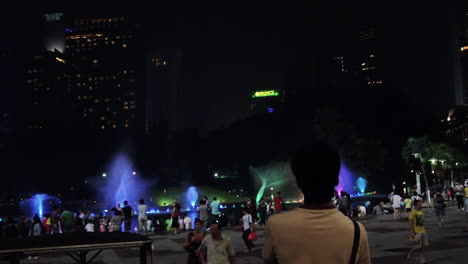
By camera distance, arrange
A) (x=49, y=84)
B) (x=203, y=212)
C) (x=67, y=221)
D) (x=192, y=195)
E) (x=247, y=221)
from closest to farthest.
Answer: (x=247, y=221)
(x=67, y=221)
(x=203, y=212)
(x=192, y=195)
(x=49, y=84)

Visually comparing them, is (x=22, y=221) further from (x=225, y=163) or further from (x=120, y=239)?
(x=225, y=163)

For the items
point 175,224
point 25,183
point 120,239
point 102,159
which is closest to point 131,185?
point 102,159

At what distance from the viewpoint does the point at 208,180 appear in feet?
306

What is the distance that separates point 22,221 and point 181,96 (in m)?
160

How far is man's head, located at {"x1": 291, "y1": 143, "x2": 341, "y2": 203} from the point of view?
127 inches

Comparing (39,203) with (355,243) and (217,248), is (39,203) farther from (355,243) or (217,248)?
(355,243)

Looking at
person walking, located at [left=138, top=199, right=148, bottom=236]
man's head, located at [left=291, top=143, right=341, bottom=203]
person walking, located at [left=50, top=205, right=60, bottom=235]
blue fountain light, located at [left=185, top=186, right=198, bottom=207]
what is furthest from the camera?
blue fountain light, located at [left=185, top=186, right=198, bottom=207]

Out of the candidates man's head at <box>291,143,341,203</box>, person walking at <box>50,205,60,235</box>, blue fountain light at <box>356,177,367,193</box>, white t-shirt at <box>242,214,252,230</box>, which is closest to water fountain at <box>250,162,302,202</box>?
blue fountain light at <box>356,177,367,193</box>

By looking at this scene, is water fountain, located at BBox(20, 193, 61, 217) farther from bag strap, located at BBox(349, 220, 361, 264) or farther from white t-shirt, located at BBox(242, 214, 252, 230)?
bag strap, located at BBox(349, 220, 361, 264)

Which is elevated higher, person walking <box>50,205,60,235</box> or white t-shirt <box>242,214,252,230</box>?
white t-shirt <box>242,214,252,230</box>

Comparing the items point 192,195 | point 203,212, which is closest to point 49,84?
point 192,195

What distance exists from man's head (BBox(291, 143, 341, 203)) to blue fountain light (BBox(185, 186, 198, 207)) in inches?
2894

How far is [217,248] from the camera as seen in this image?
31.5 feet

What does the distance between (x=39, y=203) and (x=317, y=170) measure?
7651cm
